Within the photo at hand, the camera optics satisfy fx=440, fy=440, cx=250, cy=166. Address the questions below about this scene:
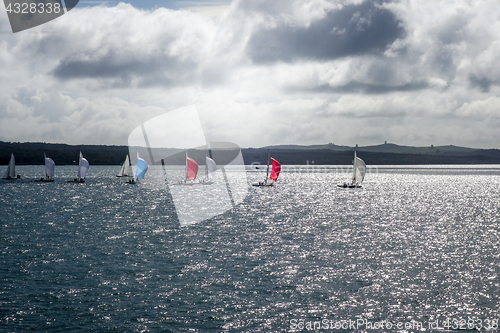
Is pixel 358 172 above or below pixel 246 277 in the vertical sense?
above

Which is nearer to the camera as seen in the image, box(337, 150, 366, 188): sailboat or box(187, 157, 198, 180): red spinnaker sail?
box(187, 157, 198, 180): red spinnaker sail

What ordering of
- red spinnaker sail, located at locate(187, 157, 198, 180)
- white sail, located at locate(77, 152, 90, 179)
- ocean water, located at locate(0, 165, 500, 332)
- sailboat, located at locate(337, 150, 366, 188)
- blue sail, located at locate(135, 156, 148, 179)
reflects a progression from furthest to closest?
white sail, located at locate(77, 152, 90, 179)
sailboat, located at locate(337, 150, 366, 188)
blue sail, located at locate(135, 156, 148, 179)
red spinnaker sail, located at locate(187, 157, 198, 180)
ocean water, located at locate(0, 165, 500, 332)

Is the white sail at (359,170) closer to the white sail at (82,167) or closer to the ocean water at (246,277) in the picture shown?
the ocean water at (246,277)

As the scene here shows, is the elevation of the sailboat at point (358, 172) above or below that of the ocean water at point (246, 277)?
above

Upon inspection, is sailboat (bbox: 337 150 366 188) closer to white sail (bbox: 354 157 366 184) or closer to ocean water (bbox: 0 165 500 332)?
white sail (bbox: 354 157 366 184)

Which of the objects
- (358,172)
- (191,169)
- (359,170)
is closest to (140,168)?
(191,169)

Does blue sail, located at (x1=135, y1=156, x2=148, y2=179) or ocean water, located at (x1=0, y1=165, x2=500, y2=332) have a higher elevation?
blue sail, located at (x1=135, y1=156, x2=148, y2=179)

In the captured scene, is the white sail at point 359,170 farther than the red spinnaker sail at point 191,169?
Yes

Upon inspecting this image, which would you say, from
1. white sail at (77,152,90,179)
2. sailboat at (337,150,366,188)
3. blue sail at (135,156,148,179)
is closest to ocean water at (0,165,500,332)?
blue sail at (135,156,148,179)

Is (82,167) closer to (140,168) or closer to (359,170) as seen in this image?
(140,168)

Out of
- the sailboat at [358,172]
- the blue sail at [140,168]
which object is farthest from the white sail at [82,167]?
the sailboat at [358,172]

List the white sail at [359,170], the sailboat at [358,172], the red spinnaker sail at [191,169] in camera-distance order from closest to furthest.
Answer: the red spinnaker sail at [191,169] → the white sail at [359,170] → the sailboat at [358,172]

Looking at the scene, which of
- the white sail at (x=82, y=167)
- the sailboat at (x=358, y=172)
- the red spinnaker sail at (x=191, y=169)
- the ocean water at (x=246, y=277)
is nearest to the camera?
the ocean water at (x=246, y=277)

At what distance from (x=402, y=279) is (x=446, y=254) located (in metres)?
12.9
